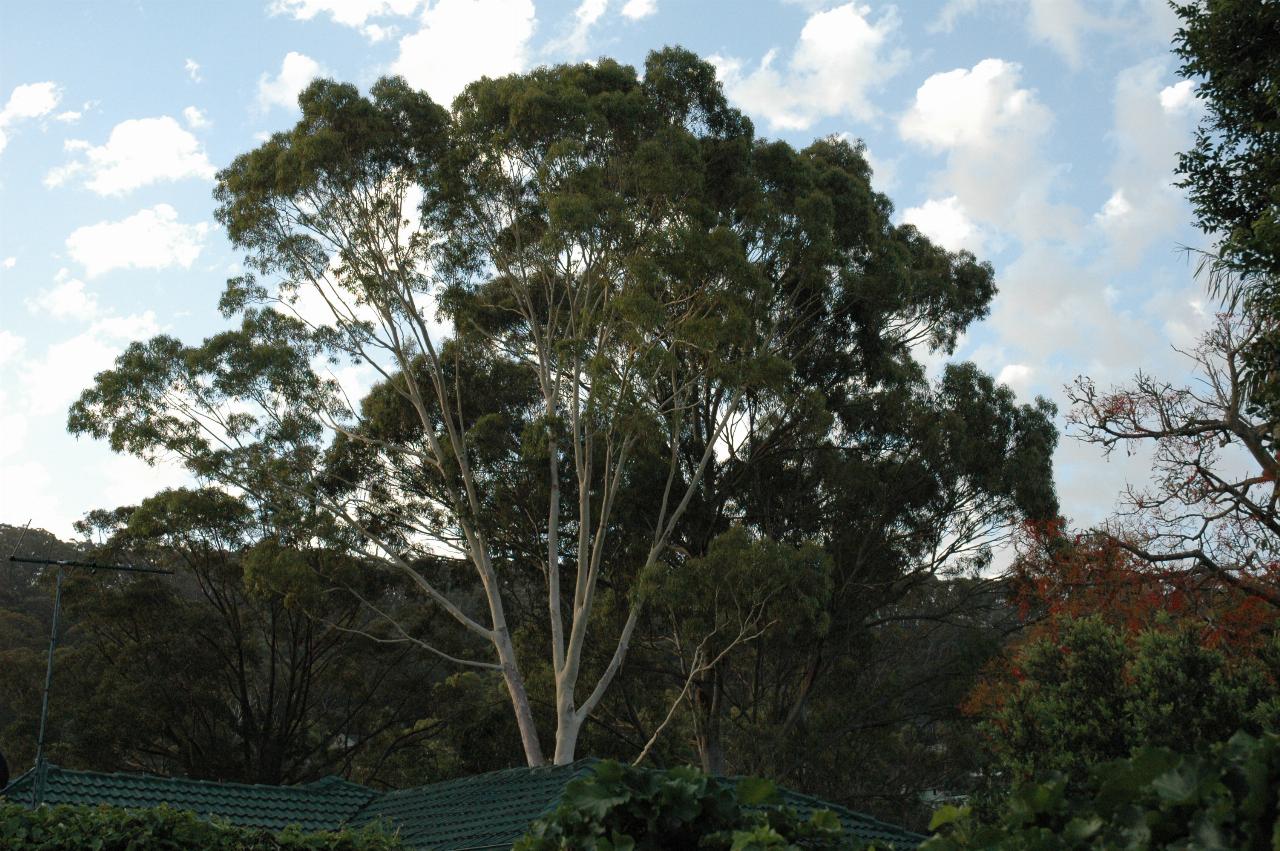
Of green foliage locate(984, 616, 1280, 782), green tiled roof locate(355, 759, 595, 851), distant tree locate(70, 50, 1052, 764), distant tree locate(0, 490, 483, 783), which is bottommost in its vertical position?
green tiled roof locate(355, 759, 595, 851)

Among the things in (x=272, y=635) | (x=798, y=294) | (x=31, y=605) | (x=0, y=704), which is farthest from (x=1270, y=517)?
(x=31, y=605)

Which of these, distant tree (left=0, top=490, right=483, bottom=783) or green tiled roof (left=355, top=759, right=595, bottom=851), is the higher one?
distant tree (left=0, top=490, right=483, bottom=783)

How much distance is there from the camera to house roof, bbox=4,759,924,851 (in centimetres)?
1337

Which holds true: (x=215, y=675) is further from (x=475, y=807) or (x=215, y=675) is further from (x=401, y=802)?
(x=475, y=807)

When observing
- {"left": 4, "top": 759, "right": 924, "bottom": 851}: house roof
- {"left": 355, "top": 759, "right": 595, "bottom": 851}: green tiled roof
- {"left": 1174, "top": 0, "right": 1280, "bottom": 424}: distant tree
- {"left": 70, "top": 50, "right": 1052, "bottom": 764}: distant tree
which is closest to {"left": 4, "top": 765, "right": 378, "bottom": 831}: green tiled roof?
{"left": 4, "top": 759, "right": 924, "bottom": 851}: house roof

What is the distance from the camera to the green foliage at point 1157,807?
2084mm

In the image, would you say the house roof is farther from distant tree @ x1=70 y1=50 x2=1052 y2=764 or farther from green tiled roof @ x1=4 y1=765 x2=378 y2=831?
distant tree @ x1=70 y1=50 x2=1052 y2=764

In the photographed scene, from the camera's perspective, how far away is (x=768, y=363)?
1923cm

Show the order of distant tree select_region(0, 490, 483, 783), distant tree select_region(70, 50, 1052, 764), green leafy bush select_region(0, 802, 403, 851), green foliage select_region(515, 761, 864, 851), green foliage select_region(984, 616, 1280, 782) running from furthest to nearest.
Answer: distant tree select_region(0, 490, 483, 783)
distant tree select_region(70, 50, 1052, 764)
green foliage select_region(984, 616, 1280, 782)
green leafy bush select_region(0, 802, 403, 851)
green foliage select_region(515, 761, 864, 851)

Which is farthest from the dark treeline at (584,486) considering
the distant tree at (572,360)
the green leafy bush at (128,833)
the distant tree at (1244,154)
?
the green leafy bush at (128,833)

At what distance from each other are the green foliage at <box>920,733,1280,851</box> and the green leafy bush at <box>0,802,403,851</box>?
5.96 m

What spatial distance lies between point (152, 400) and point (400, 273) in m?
4.53

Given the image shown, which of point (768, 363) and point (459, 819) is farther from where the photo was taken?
point (768, 363)

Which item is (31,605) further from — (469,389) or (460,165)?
(460,165)
